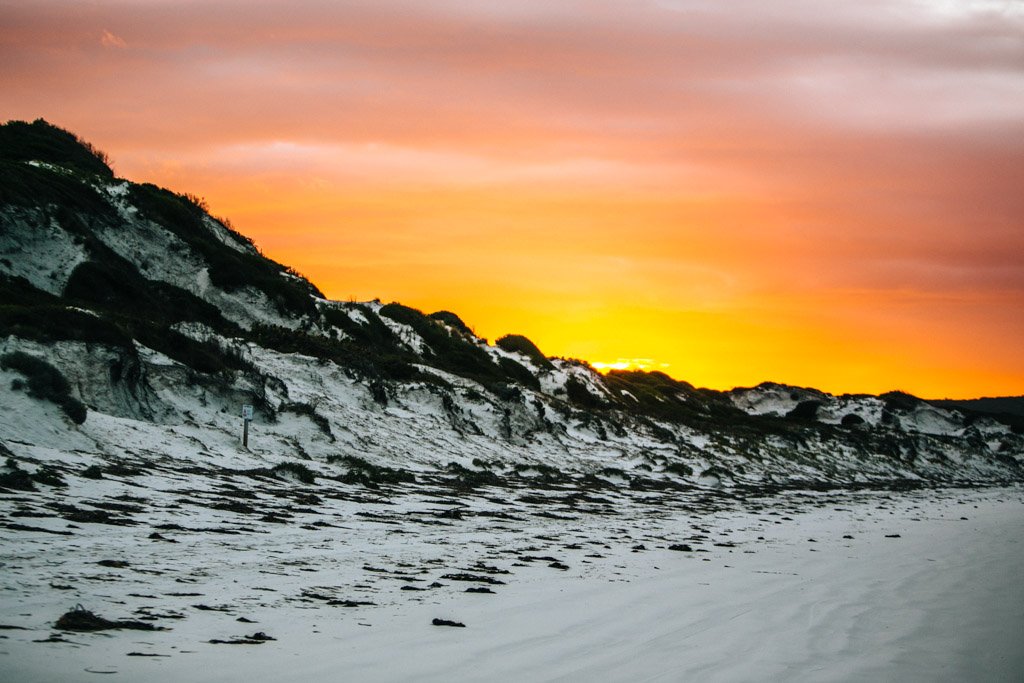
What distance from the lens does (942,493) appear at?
37031 mm

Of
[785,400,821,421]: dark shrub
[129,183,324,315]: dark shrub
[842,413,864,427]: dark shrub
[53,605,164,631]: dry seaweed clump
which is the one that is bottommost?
[53,605,164,631]: dry seaweed clump

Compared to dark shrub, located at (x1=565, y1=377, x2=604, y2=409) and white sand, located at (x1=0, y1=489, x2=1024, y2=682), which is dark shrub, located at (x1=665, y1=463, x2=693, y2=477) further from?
white sand, located at (x1=0, y1=489, x2=1024, y2=682)

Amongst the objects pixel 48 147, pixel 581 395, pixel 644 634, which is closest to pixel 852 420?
pixel 581 395

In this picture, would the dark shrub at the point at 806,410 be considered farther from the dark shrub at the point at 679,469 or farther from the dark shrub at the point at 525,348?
the dark shrub at the point at 679,469

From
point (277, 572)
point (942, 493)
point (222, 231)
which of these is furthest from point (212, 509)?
point (222, 231)

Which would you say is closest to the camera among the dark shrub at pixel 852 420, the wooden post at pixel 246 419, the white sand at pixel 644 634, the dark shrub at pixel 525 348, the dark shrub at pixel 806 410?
the white sand at pixel 644 634

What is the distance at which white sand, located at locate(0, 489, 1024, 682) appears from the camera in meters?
5.73

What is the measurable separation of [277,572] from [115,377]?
1433 cm

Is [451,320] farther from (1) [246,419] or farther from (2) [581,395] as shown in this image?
(1) [246,419]

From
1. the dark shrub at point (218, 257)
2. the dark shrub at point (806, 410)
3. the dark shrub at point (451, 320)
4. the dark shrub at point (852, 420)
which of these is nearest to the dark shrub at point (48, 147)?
the dark shrub at point (218, 257)

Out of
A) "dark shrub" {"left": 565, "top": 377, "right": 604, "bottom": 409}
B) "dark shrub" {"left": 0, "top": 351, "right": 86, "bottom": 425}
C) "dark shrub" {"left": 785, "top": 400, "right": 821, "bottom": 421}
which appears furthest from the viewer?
"dark shrub" {"left": 785, "top": 400, "right": 821, "bottom": 421}

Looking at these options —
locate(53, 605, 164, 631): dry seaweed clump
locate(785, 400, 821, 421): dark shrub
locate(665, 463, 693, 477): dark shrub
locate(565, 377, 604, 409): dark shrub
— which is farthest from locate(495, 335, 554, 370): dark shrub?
locate(53, 605, 164, 631): dry seaweed clump

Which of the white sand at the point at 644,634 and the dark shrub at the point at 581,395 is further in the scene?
the dark shrub at the point at 581,395

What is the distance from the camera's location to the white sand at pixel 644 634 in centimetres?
573
